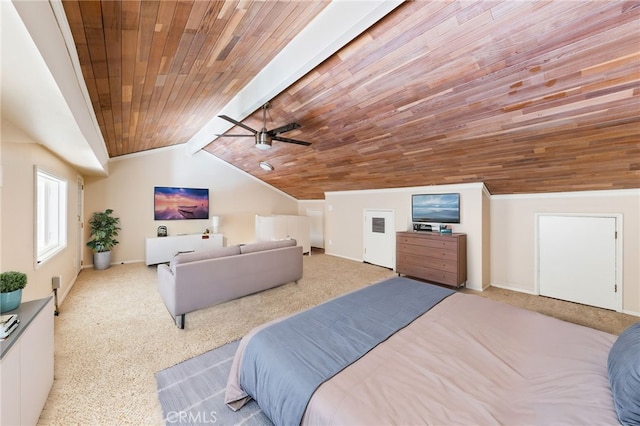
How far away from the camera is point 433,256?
14.5 feet

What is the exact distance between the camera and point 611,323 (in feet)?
9.96

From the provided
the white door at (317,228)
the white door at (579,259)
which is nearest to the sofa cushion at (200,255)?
the white door at (317,228)

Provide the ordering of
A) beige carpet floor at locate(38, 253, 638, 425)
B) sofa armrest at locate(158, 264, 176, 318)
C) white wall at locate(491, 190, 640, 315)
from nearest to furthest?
beige carpet floor at locate(38, 253, 638, 425), sofa armrest at locate(158, 264, 176, 318), white wall at locate(491, 190, 640, 315)

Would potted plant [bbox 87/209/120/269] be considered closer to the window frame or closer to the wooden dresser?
the window frame

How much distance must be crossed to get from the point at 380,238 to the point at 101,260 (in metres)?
5.94

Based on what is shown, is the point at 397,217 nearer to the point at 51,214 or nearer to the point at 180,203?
the point at 180,203

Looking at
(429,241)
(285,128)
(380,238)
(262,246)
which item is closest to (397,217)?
(380,238)

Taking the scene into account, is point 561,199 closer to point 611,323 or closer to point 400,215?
point 611,323

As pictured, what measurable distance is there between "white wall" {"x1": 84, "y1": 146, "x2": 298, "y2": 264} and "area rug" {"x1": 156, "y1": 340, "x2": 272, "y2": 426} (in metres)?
4.84

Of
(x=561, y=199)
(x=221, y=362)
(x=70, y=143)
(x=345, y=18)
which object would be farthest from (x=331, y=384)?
(x=561, y=199)

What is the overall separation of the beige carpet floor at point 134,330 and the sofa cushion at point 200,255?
73 cm

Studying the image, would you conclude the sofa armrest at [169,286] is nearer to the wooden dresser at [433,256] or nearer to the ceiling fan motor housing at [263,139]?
the ceiling fan motor housing at [263,139]

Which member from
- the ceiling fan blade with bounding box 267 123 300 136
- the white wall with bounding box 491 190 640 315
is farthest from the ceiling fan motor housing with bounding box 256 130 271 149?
the white wall with bounding box 491 190 640 315

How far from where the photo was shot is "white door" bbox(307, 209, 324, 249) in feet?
25.3
